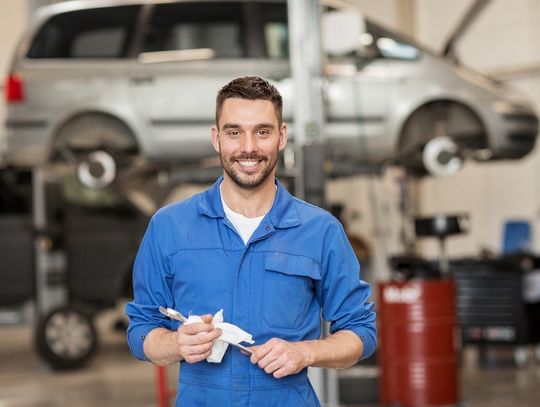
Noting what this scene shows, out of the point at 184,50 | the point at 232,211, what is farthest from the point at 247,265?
Answer: the point at 184,50

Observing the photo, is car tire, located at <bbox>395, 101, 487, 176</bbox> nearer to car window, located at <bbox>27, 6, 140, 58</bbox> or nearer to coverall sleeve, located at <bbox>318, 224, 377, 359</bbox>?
car window, located at <bbox>27, 6, 140, 58</bbox>

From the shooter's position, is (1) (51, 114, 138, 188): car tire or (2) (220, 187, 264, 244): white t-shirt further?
(1) (51, 114, 138, 188): car tire

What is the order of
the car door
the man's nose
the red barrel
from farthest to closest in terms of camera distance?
the car door → the red barrel → the man's nose

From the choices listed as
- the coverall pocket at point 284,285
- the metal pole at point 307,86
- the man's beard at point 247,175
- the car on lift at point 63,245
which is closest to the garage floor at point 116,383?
the car on lift at point 63,245

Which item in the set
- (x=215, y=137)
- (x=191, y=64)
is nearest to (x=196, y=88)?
(x=191, y=64)

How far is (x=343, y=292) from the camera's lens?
203 cm

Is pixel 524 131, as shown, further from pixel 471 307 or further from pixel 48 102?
pixel 48 102

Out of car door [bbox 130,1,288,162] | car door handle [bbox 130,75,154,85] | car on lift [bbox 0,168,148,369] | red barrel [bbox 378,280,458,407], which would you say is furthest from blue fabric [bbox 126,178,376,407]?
car on lift [bbox 0,168,148,369]

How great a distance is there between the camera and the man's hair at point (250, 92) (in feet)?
6.43

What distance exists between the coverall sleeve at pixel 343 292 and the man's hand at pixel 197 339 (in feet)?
1.01

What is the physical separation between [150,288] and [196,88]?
16.8ft

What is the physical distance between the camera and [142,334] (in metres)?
2.01

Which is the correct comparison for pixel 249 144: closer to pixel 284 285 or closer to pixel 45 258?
pixel 284 285

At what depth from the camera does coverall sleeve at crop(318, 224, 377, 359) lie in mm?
2031
